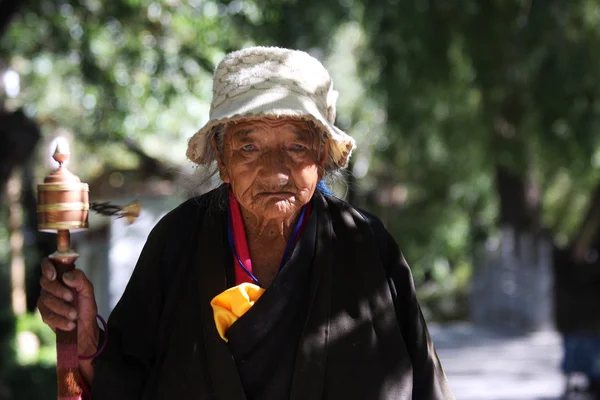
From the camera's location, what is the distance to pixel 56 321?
199cm

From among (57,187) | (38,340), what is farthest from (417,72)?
(38,340)

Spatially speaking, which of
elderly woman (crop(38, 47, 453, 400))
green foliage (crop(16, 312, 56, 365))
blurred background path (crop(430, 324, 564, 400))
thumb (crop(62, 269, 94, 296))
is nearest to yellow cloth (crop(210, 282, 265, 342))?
elderly woman (crop(38, 47, 453, 400))

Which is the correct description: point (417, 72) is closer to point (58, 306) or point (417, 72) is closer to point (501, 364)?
point (58, 306)

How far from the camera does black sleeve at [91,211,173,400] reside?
207 centimetres

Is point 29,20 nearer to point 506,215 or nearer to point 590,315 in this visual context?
point 590,315

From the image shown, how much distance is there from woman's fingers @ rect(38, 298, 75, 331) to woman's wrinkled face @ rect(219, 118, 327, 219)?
505 millimetres

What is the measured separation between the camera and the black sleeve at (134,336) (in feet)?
6.79

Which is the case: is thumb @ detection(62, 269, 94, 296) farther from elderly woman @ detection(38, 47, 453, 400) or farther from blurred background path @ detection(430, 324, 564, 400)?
blurred background path @ detection(430, 324, 564, 400)

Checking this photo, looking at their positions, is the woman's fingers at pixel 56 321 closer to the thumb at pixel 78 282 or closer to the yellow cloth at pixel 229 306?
the thumb at pixel 78 282

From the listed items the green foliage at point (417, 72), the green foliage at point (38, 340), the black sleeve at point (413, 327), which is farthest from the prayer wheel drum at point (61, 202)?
the green foliage at point (38, 340)

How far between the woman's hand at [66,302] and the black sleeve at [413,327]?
745 millimetres

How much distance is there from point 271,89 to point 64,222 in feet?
1.89

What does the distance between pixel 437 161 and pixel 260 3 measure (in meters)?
6.83

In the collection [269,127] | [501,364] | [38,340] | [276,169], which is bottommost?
[501,364]
